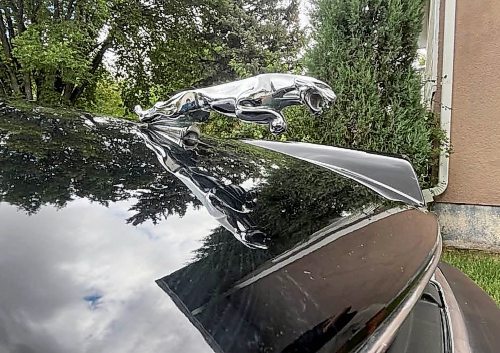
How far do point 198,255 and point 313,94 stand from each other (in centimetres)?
68

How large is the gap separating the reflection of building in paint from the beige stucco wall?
4220mm

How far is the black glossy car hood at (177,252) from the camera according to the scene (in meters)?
0.59

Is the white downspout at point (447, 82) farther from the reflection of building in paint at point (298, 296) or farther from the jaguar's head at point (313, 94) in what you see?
the reflection of building in paint at point (298, 296)

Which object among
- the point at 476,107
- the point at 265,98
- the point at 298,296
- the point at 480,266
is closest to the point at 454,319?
the point at 298,296

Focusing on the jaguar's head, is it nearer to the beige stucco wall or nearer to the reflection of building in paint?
the reflection of building in paint

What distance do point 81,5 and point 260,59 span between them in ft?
12.7

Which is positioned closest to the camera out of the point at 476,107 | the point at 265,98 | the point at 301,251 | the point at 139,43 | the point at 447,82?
the point at 301,251

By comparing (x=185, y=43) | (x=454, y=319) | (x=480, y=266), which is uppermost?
(x=185, y=43)

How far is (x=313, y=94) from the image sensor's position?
1278 millimetres

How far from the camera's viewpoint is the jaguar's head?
1267 millimetres

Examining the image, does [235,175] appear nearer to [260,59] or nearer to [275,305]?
[275,305]

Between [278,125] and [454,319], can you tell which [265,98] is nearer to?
[278,125]

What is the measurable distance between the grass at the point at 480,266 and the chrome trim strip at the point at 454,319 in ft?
6.31

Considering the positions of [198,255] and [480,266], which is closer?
[198,255]
